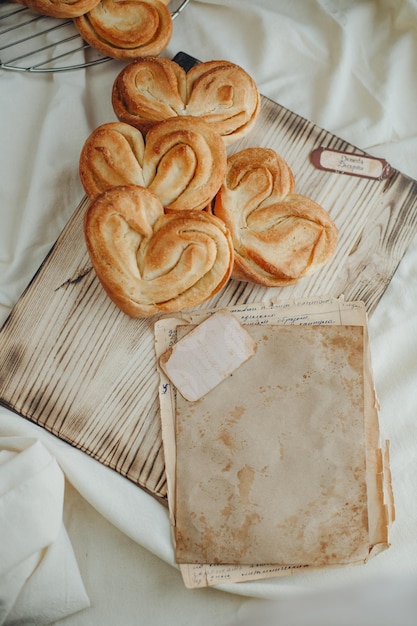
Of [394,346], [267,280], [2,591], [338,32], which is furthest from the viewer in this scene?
[338,32]

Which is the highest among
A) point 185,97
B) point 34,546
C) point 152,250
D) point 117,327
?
point 185,97

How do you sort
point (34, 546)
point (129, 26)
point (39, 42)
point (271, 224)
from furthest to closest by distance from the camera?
point (39, 42) < point (129, 26) < point (271, 224) < point (34, 546)

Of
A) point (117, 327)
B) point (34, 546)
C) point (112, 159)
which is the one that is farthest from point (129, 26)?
point (34, 546)

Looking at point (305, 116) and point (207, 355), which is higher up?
point (305, 116)

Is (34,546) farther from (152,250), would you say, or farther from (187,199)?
(187,199)

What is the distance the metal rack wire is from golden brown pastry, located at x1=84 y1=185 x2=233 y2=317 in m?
0.55

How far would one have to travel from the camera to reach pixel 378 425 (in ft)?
4.70

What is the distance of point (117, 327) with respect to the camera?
147 centimetres

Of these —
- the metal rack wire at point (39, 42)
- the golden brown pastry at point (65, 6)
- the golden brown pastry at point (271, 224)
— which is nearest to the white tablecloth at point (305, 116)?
the metal rack wire at point (39, 42)

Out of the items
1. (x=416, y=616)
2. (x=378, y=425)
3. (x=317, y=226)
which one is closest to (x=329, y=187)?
(x=317, y=226)

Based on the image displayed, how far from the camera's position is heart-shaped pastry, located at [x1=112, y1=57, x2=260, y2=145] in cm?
147

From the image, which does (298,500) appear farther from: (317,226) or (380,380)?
(317,226)

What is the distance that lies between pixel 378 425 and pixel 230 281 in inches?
19.2

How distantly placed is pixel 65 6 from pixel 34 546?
50.7 inches
